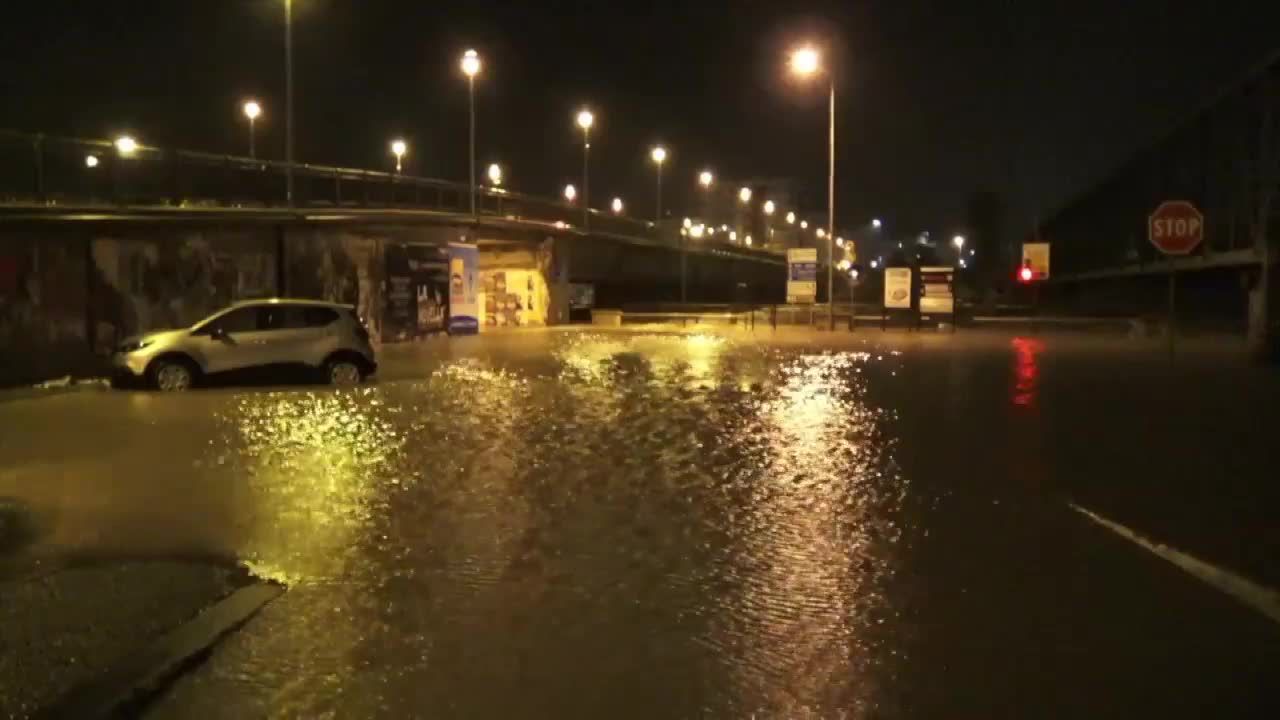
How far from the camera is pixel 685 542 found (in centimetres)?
993

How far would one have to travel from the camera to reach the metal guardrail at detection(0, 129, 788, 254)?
25.1 meters

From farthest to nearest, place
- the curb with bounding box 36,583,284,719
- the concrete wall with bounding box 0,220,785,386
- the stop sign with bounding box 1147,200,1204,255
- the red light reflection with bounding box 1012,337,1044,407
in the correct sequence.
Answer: the stop sign with bounding box 1147,200,1204,255, the concrete wall with bounding box 0,220,785,386, the red light reflection with bounding box 1012,337,1044,407, the curb with bounding box 36,583,284,719

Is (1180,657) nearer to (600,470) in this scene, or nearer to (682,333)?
(600,470)

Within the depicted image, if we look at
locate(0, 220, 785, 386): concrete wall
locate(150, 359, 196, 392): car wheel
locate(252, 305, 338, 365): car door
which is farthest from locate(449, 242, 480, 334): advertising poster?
locate(150, 359, 196, 392): car wheel

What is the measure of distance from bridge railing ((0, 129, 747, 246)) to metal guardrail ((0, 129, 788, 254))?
2cm

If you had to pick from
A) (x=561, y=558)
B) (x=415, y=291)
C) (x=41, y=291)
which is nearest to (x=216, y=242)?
(x=41, y=291)

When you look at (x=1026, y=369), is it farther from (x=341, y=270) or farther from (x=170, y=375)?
(x=341, y=270)

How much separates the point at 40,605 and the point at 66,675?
1.50 metres

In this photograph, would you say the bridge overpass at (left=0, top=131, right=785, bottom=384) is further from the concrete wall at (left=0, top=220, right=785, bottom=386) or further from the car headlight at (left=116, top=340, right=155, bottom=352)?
the car headlight at (left=116, top=340, right=155, bottom=352)

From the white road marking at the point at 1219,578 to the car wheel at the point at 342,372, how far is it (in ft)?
53.0

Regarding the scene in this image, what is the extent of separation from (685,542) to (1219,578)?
3796 millimetres

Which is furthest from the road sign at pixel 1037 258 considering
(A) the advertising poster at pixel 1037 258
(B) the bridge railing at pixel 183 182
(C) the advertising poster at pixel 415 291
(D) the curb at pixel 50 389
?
(D) the curb at pixel 50 389

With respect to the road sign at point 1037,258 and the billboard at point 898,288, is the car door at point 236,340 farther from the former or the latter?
the road sign at point 1037,258

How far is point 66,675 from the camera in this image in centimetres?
620
